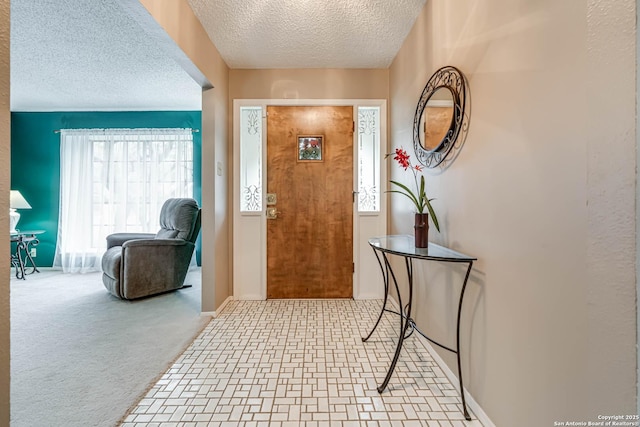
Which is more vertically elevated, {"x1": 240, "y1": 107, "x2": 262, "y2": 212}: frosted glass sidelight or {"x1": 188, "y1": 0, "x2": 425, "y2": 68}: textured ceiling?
{"x1": 188, "y1": 0, "x2": 425, "y2": 68}: textured ceiling

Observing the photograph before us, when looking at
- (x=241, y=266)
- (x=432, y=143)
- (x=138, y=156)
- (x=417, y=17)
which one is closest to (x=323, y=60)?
(x=417, y=17)

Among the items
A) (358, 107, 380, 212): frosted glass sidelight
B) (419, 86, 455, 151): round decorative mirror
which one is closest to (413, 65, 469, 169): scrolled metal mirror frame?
(419, 86, 455, 151): round decorative mirror

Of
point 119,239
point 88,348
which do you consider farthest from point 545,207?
point 119,239

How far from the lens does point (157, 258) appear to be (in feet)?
11.0

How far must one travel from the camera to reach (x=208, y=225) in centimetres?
272

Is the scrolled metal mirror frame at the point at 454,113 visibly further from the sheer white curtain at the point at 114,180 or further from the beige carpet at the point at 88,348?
the sheer white curtain at the point at 114,180

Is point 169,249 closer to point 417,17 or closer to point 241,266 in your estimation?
point 241,266

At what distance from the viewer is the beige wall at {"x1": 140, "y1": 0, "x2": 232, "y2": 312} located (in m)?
2.41

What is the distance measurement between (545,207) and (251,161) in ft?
8.89

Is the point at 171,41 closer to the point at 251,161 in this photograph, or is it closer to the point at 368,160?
the point at 251,161

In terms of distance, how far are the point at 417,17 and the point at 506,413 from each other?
2538 mm

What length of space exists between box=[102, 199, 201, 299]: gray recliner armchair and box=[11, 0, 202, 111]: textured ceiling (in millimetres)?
1494

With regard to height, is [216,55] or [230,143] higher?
[216,55]

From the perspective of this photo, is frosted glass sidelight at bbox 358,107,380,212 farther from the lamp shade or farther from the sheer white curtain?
the lamp shade
